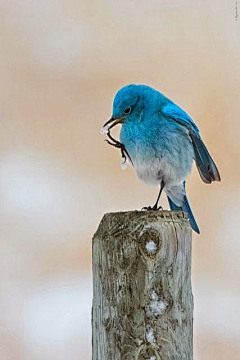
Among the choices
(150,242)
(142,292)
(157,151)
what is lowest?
(142,292)

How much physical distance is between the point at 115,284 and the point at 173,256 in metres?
0.14

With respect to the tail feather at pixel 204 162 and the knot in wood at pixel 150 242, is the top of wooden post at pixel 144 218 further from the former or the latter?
the tail feather at pixel 204 162

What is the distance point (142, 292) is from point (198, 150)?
1184 mm

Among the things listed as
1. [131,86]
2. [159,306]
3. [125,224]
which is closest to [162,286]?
[159,306]

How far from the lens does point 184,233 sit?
1367 mm

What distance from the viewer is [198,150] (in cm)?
239

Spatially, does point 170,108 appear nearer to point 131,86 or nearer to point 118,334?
point 131,86

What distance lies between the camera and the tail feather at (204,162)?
2.36m

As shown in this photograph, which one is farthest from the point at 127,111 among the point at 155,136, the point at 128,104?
the point at 155,136

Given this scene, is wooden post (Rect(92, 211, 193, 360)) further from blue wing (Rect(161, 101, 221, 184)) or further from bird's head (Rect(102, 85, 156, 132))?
blue wing (Rect(161, 101, 221, 184))

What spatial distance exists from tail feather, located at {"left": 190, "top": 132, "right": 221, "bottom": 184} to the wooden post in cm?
104

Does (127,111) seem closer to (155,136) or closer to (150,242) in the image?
(155,136)

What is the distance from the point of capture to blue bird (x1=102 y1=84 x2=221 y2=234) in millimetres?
2215

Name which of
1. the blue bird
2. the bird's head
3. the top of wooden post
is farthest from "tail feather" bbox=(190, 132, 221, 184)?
the top of wooden post
